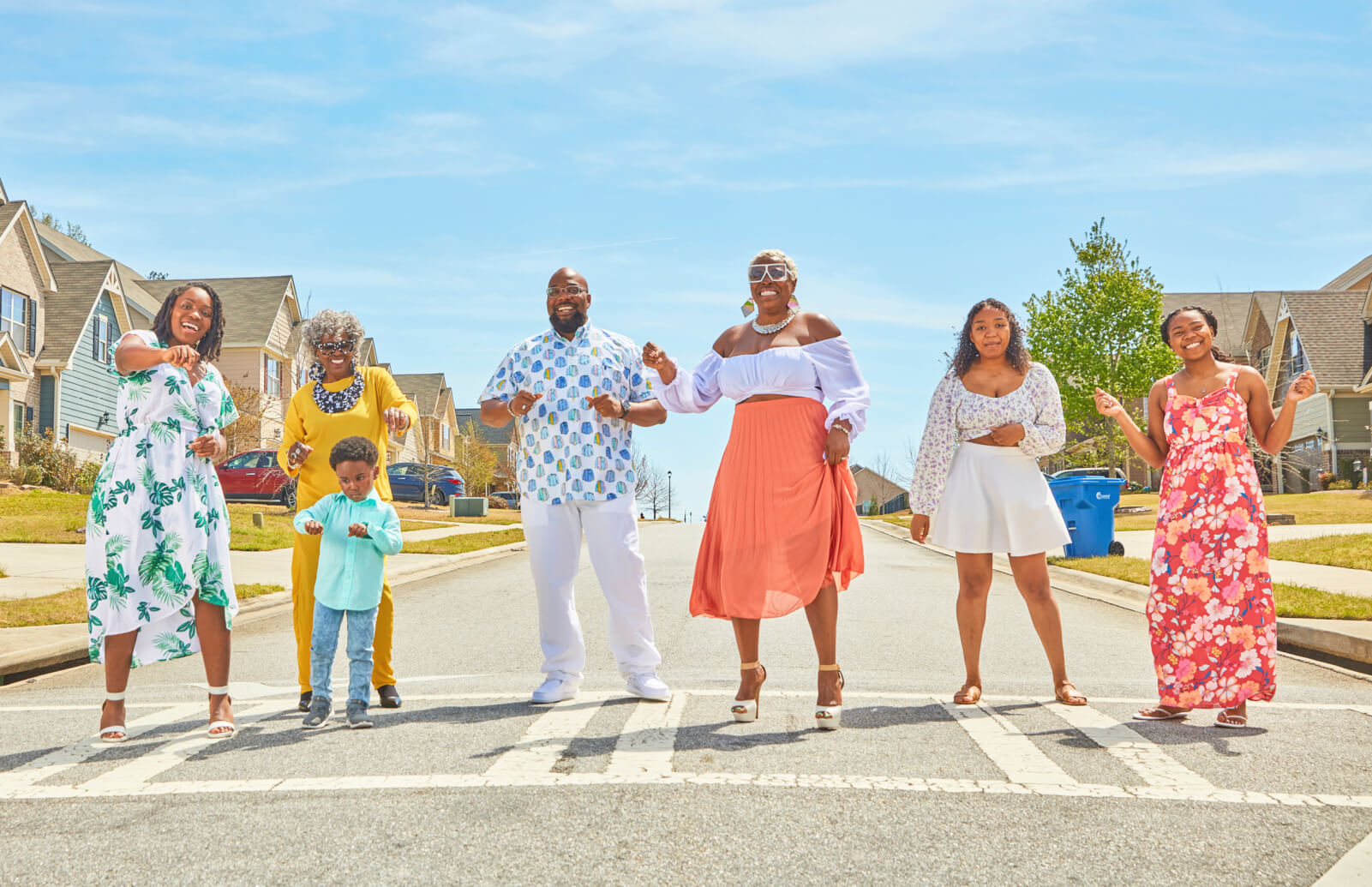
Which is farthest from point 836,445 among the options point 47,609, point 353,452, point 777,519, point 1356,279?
point 1356,279

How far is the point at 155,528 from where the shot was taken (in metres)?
5.24

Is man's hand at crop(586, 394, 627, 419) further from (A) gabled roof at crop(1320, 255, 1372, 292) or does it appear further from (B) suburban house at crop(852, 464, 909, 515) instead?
(B) suburban house at crop(852, 464, 909, 515)

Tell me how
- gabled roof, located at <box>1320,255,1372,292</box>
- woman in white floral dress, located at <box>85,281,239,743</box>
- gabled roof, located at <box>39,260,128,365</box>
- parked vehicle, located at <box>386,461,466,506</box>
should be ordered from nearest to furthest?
1. woman in white floral dress, located at <box>85,281,239,743</box>
2. gabled roof, located at <box>39,260,128,365</box>
3. parked vehicle, located at <box>386,461,466,506</box>
4. gabled roof, located at <box>1320,255,1372,292</box>

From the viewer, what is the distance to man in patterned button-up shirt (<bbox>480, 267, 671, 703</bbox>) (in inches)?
239

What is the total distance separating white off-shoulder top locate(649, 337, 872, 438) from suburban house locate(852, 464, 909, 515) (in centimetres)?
6373

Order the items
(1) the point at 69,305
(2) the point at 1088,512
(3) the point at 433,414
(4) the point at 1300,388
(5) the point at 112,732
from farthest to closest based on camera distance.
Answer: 1. (3) the point at 433,414
2. (1) the point at 69,305
3. (2) the point at 1088,512
4. (4) the point at 1300,388
5. (5) the point at 112,732

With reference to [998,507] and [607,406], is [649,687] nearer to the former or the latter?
[607,406]

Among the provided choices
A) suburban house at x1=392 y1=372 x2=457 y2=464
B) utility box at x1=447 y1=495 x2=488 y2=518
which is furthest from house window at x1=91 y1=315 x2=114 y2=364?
suburban house at x1=392 y1=372 x2=457 y2=464

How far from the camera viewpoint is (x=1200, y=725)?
5488 millimetres

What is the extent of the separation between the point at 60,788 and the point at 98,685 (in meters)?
3.25

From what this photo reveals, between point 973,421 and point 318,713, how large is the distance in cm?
364

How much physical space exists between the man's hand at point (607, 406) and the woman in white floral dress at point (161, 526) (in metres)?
1.88

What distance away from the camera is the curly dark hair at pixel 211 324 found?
5.43 metres

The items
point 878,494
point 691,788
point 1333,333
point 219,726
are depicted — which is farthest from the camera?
point 878,494
